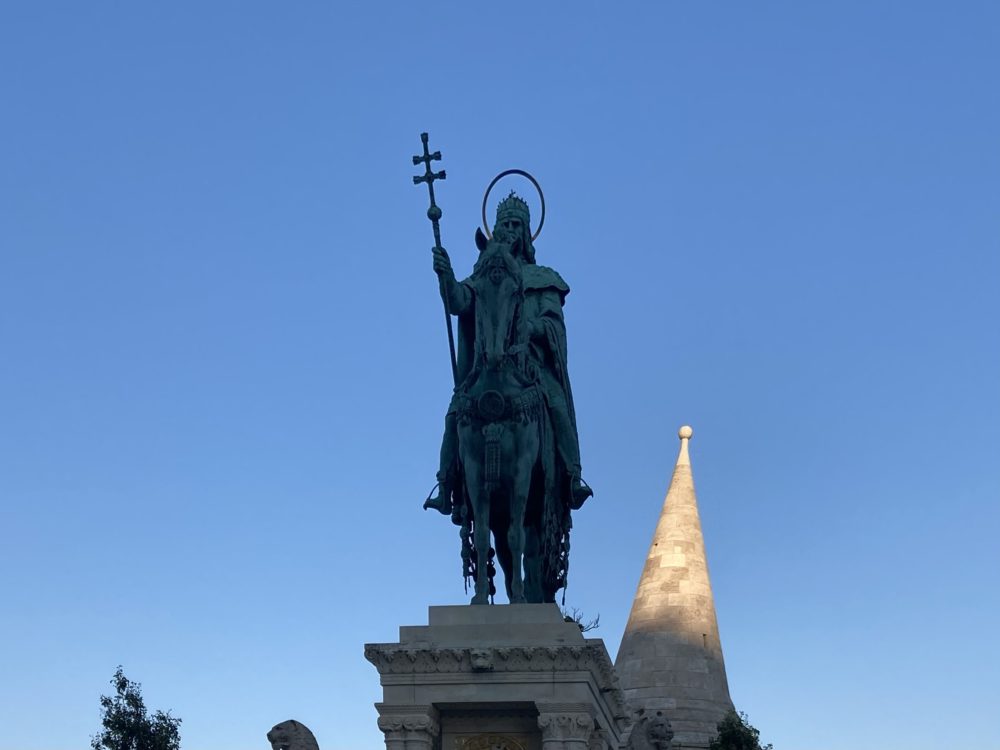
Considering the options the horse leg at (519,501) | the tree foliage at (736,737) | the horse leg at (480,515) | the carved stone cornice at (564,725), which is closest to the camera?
the carved stone cornice at (564,725)

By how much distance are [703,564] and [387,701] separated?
3618cm

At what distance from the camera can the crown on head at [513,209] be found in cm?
2256

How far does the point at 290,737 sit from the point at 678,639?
33.4m

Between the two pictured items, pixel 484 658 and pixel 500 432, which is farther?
pixel 500 432

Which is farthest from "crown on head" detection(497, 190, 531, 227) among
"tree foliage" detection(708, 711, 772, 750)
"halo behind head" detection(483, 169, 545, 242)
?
"tree foliage" detection(708, 711, 772, 750)

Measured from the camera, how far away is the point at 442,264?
2083 cm

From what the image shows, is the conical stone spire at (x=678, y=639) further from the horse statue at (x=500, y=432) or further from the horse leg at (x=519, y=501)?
the horse leg at (x=519, y=501)

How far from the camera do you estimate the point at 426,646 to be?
64.3ft

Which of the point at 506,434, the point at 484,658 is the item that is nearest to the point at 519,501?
the point at 506,434

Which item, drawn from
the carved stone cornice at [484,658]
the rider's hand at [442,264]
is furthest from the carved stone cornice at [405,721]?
the rider's hand at [442,264]

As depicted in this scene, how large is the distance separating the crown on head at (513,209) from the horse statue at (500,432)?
115 centimetres

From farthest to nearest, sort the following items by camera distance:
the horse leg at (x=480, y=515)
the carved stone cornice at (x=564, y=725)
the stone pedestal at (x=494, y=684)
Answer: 1. the horse leg at (x=480, y=515)
2. the stone pedestal at (x=494, y=684)
3. the carved stone cornice at (x=564, y=725)

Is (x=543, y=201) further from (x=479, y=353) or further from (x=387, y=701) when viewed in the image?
(x=387, y=701)

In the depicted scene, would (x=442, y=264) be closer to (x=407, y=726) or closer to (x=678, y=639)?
(x=407, y=726)
